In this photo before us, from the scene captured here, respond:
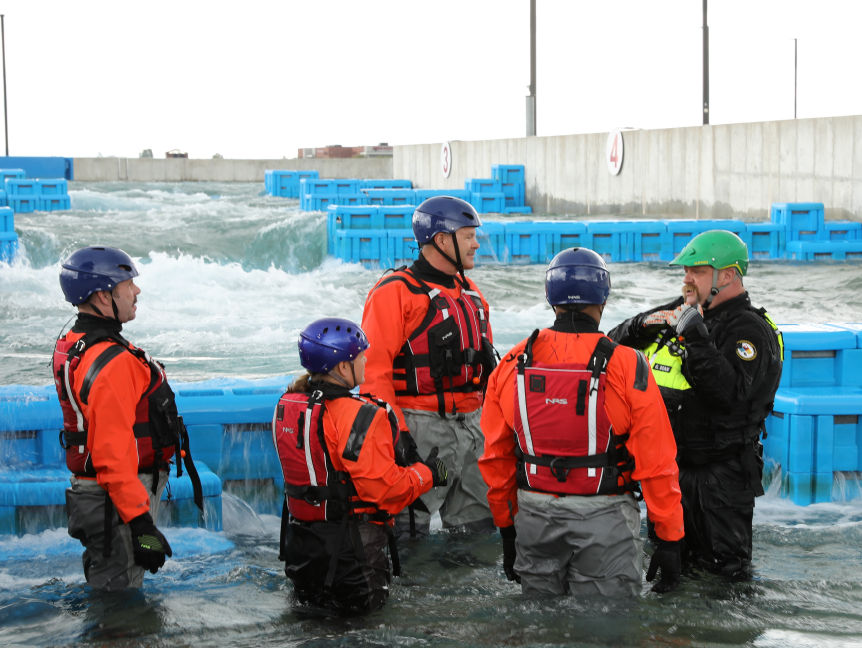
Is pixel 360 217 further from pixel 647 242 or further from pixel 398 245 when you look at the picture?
pixel 647 242

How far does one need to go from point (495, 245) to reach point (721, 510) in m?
16.6

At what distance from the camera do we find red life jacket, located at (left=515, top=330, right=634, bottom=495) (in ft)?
12.0

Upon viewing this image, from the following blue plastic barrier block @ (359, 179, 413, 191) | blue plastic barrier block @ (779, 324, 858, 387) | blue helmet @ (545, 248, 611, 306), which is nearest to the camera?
blue helmet @ (545, 248, 611, 306)

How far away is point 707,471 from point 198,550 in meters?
2.68

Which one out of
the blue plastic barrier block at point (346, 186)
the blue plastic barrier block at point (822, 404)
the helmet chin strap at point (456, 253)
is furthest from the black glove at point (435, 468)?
the blue plastic barrier block at point (346, 186)

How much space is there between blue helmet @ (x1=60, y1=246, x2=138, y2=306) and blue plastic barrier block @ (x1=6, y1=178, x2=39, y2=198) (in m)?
29.3

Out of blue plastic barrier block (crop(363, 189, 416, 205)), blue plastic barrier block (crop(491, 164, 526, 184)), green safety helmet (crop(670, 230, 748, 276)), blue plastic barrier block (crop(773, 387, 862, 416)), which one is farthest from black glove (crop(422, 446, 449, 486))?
blue plastic barrier block (crop(491, 164, 526, 184))

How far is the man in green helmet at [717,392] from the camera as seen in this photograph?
443 centimetres

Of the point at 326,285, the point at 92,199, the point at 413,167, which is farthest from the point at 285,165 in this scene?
the point at 326,285

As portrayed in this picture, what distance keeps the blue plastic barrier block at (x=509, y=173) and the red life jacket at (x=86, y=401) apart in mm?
30335

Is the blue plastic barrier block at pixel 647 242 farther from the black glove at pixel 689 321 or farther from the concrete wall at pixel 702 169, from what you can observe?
the black glove at pixel 689 321

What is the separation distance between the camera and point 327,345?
4008 millimetres

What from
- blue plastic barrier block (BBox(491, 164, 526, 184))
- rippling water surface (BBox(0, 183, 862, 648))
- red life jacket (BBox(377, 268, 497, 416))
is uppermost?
blue plastic barrier block (BBox(491, 164, 526, 184))

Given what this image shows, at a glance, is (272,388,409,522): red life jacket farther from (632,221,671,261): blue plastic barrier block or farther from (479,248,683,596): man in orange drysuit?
(632,221,671,261): blue plastic barrier block
